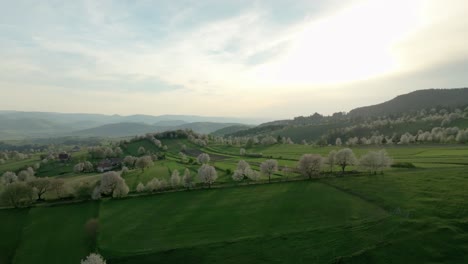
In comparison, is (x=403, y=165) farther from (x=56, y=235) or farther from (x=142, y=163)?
(x=142, y=163)

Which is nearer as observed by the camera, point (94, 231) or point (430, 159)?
point (94, 231)

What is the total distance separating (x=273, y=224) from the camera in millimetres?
58125

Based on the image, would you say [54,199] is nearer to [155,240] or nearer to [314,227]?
[155,240]

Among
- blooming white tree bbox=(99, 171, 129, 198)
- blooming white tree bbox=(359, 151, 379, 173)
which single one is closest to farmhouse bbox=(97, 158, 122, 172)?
blooming white tree bbox=(99, 171, 129, 198)

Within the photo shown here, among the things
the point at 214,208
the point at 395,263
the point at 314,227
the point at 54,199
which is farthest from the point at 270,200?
the point at 54,199

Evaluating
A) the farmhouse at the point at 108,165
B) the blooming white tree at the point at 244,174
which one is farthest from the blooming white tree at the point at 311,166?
the farmhouse at the point at 108,165

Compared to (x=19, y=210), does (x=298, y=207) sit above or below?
above

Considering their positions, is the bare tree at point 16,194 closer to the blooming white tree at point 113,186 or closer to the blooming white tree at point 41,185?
the blooming white tree at point 41,185

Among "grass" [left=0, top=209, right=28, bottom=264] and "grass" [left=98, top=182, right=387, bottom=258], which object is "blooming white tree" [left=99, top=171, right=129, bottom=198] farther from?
"grass" [left=0, top=209, right=28, bottom=264]

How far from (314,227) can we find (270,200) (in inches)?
786

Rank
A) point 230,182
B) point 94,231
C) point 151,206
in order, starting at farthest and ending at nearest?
point 230,182 < point 151,206 < point 94,231

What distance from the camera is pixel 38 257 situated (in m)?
53.9

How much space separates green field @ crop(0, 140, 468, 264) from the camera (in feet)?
152

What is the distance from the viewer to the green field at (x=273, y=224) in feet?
152
